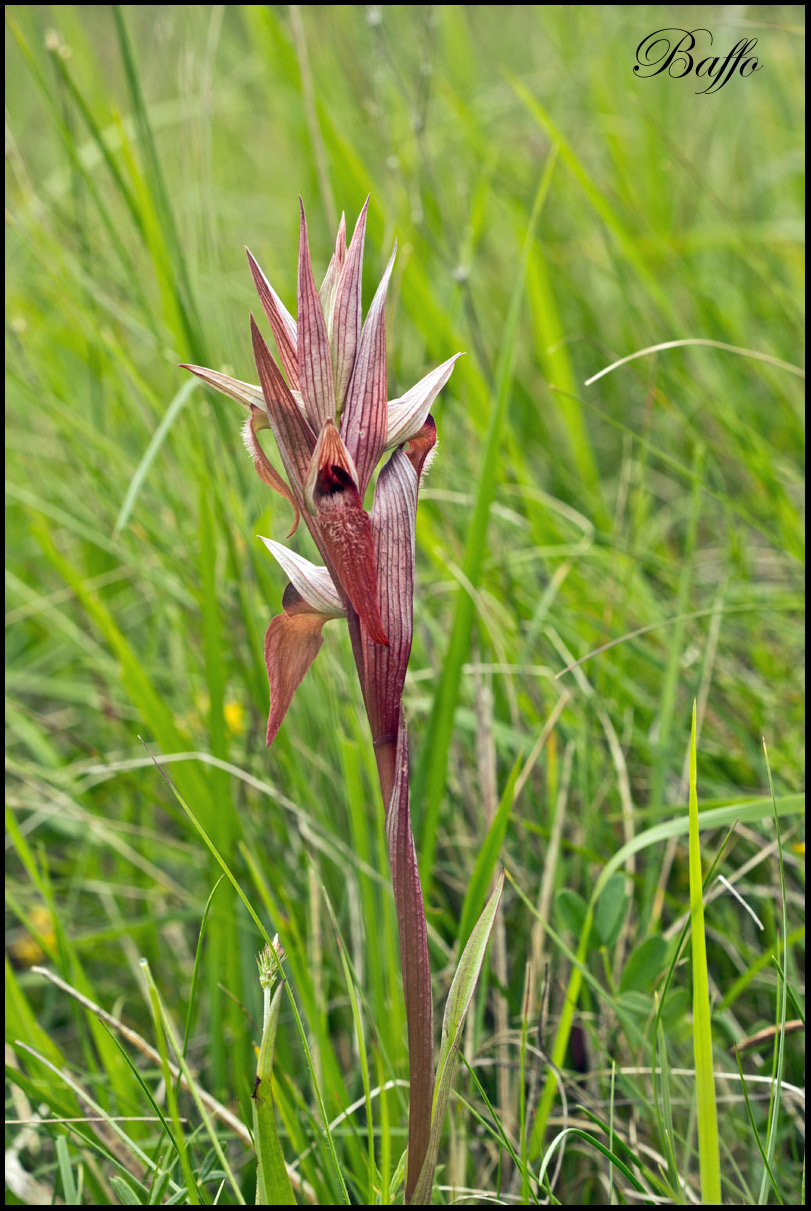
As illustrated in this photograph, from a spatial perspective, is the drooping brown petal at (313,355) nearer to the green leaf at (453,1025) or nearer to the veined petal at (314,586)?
the veined petal at (314,586)

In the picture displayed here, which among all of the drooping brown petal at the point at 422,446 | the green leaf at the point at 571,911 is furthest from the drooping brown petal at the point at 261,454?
the green leaf at the point at 571,911

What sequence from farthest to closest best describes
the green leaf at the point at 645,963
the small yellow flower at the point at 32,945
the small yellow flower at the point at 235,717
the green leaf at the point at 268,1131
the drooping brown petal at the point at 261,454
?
the small yellow flower at the point at 235,717 < the small yellow flower at the point at 32,945 < the green leaf at the point at 645,963 < the drooping brown petal at the point at 261,454 < the green leaf at the point at 268,1131

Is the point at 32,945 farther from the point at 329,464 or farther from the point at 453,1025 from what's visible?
the point at 329,464

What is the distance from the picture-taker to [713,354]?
2.55 metres

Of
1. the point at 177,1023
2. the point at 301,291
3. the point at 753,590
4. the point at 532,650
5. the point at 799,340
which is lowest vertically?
the point at 177,1023

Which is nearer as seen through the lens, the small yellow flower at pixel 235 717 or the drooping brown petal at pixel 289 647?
the drooping brown petal at pixel 289 647

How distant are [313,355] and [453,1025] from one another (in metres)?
0.55

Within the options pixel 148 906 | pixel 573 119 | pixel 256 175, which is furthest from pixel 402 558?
pixel 256 175

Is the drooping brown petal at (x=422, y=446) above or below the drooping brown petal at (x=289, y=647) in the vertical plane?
above

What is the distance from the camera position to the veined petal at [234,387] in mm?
702

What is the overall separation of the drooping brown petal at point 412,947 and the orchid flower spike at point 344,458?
53mm

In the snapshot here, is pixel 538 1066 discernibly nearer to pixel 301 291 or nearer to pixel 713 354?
pixel 301 291

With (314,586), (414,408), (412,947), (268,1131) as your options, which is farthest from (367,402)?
(268,1131)

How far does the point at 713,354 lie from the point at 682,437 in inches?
10.6
